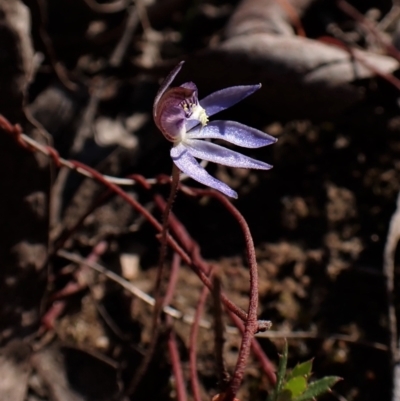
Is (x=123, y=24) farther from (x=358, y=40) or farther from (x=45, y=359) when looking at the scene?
(x=45, y=359)

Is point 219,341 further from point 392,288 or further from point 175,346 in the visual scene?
point 392,288

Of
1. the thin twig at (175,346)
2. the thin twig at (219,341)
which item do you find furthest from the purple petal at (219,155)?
the thin twig at (175,346)

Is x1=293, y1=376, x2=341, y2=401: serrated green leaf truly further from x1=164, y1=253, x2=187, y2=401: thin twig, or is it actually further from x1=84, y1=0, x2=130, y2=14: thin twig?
x1=84, y1=0, x2=130, y2=14: thin twig

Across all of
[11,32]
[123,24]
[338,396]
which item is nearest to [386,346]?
[338,396]

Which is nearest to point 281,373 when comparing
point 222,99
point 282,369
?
point 282,369

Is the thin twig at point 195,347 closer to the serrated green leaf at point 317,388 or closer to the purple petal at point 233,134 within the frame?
the serrated green leaf at point 317,388

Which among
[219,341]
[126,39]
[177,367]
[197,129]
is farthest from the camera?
[126,39]
